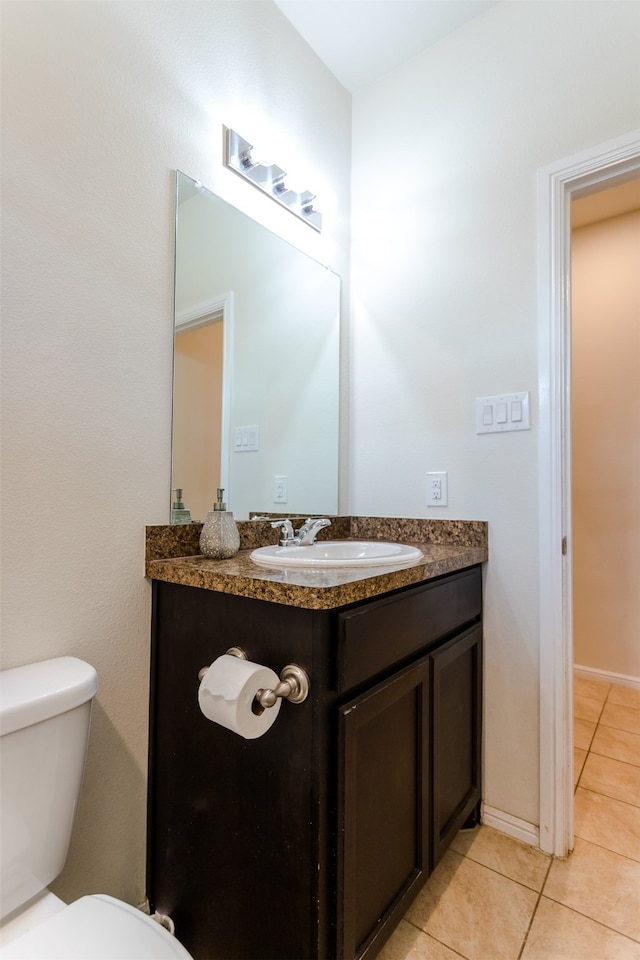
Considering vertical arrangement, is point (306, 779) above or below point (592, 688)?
above

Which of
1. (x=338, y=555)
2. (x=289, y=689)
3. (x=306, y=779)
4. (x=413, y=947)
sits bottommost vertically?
(x=413, y=947)

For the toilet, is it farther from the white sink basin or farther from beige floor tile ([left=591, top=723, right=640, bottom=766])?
beige floor tile ([left=591, top=723, right=640, bottom=766])

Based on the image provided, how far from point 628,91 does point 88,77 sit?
143 cm

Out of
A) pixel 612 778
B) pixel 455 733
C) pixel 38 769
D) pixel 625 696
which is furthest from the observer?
pixel 625 696

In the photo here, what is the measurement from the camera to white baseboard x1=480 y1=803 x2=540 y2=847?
1.39 metres

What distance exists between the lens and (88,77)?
107cm

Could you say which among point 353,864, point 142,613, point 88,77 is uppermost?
point 88,77

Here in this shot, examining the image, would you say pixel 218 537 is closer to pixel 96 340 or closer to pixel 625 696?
pixel 96 340

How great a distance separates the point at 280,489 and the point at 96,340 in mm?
745

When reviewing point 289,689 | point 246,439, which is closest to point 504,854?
point 289,689

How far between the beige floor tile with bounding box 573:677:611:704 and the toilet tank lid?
7.98ft

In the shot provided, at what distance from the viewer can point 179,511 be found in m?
1.23

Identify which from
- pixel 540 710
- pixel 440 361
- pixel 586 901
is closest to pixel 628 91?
pixel 440 361

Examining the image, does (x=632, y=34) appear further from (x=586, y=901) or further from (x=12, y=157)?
(x=586, y=901)
